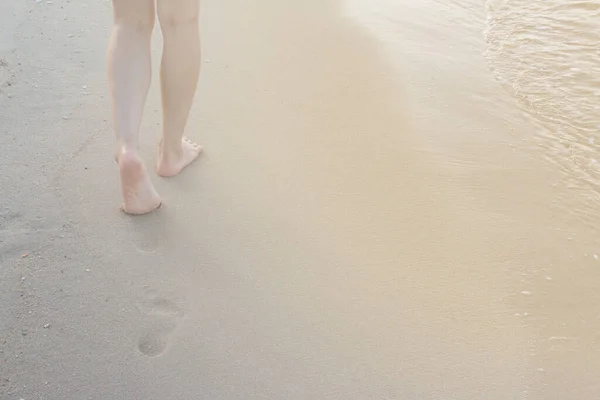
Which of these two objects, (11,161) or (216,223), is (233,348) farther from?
(11,161)

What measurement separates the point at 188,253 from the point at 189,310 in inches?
8.7

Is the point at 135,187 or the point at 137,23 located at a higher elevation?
the point at 137,23

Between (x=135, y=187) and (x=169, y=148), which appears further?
(x=169, y=148)

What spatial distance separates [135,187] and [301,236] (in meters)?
0.51

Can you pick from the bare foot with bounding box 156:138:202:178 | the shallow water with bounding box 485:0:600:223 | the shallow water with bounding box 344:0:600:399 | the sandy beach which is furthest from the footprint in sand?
the shallow water with bounding box 485:0:600:223

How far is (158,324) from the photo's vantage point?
149 cm

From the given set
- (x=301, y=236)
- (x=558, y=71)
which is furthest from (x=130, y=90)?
(x=558, y=71)

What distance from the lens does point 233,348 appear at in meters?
1.45

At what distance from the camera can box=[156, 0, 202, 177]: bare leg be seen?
169 centimetres

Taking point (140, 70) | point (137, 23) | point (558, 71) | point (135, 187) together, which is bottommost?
point (135, 187)

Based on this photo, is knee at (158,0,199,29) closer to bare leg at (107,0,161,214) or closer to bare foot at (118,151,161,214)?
bare leg at (107,0,161,214)

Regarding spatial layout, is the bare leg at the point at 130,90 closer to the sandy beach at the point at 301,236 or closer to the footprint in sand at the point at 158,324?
the sandy beach at the point at 301,236

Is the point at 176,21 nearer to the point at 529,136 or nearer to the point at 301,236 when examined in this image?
the point at 301,236

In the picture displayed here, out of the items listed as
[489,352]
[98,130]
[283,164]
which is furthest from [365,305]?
[98,130]
